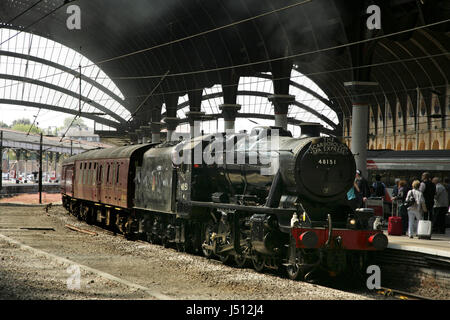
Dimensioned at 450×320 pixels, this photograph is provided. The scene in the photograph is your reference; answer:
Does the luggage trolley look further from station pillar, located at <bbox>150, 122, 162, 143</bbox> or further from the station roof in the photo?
station pillar, located at <bbox>150, 122, 162, 143</bbox>

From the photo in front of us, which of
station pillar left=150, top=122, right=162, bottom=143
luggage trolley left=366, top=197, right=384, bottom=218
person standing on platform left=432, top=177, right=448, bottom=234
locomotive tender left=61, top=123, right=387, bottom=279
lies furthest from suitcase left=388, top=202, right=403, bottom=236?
station pillar left=150, top=122, right=162, bottom=143

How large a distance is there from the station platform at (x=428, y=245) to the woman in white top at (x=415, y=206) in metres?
0.44

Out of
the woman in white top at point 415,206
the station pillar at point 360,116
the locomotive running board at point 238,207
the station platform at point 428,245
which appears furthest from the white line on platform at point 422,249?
the station pillar at point 360,116

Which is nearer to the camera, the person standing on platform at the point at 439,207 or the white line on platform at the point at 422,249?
the white line on platform at the point at 422,249

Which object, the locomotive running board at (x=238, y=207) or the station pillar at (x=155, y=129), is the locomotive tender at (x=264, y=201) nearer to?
the locomotive running board at (x=238, y=207)

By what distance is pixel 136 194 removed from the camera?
22.9 m

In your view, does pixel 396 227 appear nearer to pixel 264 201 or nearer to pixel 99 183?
pixel 264 201

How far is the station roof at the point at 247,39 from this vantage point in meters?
24.0

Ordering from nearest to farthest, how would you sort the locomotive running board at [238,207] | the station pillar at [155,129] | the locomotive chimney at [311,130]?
the locomotive running board at [238,207], the locomotive chimney at [311,130], the station pillar at [155,129]

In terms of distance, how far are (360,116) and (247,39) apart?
9.72 meters

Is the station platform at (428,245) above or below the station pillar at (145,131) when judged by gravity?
below

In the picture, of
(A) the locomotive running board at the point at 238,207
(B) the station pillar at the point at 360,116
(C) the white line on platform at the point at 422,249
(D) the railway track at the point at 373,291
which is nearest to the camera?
(D) the railway track at the point at 373,291

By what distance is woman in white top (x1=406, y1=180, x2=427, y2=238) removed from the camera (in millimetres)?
18266
